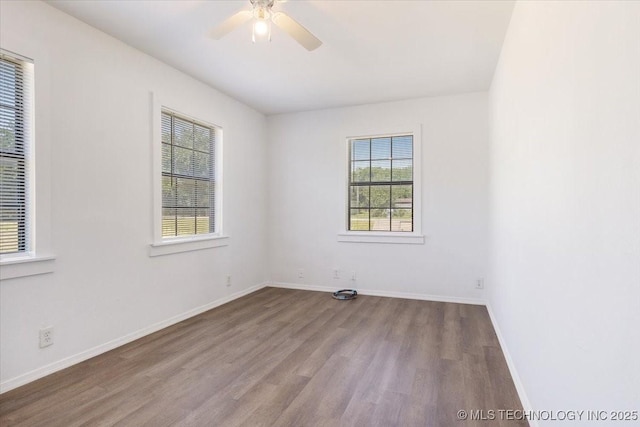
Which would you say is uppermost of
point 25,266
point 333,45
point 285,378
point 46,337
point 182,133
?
point 333,45

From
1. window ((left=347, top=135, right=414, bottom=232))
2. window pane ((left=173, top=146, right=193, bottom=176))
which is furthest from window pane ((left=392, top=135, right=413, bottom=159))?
window pane ((left=173, top=146, right=193, bottom=176))

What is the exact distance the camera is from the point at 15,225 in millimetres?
2264

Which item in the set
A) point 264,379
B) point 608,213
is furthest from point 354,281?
point 608,213

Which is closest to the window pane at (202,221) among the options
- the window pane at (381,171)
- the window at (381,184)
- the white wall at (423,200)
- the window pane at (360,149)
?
the white wall at (423,200)

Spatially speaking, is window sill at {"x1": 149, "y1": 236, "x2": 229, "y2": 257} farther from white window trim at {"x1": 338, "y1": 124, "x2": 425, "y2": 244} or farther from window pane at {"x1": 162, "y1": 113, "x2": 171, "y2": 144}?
white window trim at {"x1": 338, "y1": 124, "x2": 425, "y2": 244}

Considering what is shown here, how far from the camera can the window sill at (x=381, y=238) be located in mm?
4445

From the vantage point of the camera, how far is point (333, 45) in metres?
2.94

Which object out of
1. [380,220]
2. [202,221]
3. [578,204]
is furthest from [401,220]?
[578,204]

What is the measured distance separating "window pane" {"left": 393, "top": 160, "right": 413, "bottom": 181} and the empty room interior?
116 millimetres

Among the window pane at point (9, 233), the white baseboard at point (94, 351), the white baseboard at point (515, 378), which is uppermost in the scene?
the window pane at point (9, 233)

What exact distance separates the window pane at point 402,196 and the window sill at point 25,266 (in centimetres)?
381

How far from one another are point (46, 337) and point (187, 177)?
6.43ft

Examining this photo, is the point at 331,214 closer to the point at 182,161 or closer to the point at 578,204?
the point at 182,161

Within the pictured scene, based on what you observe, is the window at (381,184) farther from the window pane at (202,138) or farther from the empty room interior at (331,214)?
the window pane at (202,138)
